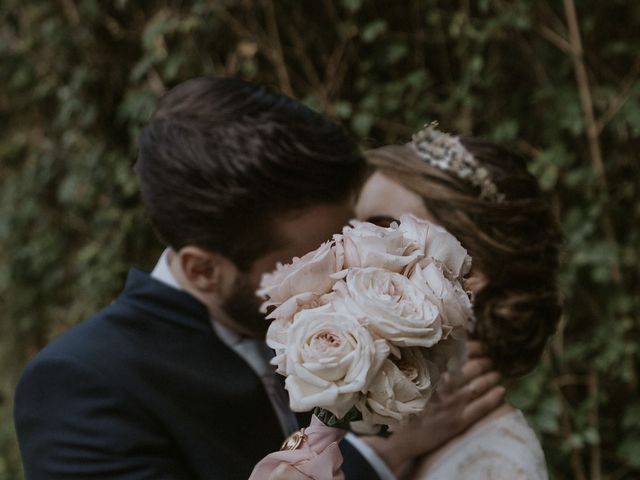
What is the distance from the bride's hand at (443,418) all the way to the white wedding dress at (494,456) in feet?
0.09

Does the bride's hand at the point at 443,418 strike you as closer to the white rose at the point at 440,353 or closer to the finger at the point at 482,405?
the finger at the point at 482,405

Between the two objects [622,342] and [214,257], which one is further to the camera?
[622,342]

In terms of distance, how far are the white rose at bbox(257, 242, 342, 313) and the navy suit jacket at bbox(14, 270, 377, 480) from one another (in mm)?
601

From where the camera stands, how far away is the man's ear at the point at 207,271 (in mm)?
1653

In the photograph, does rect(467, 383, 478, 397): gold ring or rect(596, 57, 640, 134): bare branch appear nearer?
rect(467, 383, 478, 397): gold ring

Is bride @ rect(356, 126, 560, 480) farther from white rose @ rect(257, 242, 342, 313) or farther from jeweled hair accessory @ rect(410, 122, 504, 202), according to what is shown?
white rose @ rect(257, 242, 342, 313)

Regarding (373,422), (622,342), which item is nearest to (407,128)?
(622,342)

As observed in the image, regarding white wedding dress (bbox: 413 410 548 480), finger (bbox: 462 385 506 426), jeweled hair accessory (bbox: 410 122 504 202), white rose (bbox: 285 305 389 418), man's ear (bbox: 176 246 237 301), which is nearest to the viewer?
white rose (bbox: 285 305 389 418)

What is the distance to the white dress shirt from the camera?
1.35m

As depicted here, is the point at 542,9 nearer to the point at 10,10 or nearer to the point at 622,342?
the point at 622,342

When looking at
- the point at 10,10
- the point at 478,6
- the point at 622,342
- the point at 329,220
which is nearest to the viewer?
the point at 329,220

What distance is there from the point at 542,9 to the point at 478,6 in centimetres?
24

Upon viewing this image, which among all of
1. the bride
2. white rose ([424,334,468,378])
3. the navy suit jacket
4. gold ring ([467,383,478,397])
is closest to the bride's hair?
the bride

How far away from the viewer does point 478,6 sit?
2623 mm
